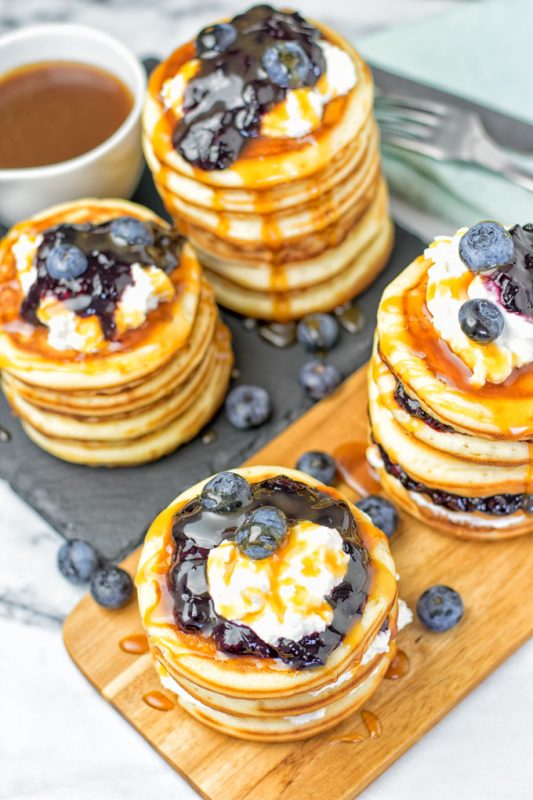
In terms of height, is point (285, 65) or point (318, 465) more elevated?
point (285, 65)

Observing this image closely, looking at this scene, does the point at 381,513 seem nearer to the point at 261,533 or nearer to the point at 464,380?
the point at 464,380

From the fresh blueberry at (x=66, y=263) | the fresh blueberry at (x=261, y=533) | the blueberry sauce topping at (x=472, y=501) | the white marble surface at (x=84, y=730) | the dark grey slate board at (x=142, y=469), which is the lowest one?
the white marble surface at (x=84, y=730)

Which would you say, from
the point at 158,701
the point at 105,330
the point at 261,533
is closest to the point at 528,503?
the point at 261,533

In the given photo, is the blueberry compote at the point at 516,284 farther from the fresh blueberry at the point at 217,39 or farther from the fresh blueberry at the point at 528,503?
the fresh blueberry at the point at 217,39

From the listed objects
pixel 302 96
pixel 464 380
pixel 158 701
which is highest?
pixel 302 96

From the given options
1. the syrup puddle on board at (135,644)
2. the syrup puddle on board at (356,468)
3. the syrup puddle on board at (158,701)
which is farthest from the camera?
the syrup puddle on board at (356,468)

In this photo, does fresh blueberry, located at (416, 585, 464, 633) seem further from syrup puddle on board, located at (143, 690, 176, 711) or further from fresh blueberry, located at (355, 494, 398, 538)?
syrup puddle on board, located at (143, 690, 176, 711)

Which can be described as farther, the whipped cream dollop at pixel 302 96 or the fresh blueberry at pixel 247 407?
the fresh blueberry at pixel 247 407

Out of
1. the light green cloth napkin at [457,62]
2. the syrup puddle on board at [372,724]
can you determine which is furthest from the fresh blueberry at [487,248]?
the light green cloth napkin at [457,62]
